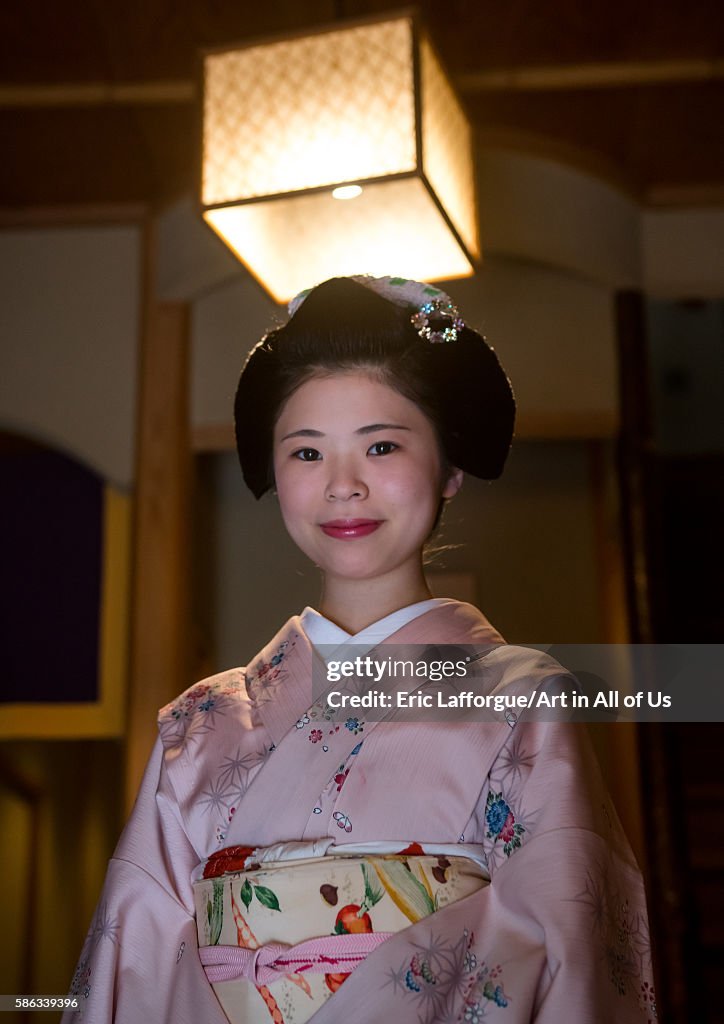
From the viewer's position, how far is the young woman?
110 centimetres

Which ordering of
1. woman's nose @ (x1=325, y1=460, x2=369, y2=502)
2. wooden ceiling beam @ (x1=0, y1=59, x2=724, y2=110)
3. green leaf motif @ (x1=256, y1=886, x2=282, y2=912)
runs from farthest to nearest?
wooden ceiling beam @ (x1=0, y1=59, x2=724, y2=110) → woman's nose @ (x1=325, y1=460, x2=369, y2=502) → green leaf motif @ (x1=256, y1=886, x2=282, y2=912)

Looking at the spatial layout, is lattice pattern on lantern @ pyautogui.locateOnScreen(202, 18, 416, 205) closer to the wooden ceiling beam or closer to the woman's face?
the woman's face

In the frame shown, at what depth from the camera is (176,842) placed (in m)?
1.30

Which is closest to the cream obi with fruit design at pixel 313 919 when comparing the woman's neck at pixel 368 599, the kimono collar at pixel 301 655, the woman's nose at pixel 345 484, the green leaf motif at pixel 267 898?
the green leaf motif at pixel 267 898

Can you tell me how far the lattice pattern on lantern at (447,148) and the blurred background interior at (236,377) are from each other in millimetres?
626

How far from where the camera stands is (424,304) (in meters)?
1.35

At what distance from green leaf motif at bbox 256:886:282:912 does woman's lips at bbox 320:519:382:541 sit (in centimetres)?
40

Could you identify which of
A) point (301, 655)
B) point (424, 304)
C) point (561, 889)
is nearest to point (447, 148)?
point (424, 304)

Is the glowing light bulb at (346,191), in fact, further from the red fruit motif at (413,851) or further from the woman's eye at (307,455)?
the red fruit motif at (413,851)

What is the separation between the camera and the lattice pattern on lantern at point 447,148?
1909 millimetres

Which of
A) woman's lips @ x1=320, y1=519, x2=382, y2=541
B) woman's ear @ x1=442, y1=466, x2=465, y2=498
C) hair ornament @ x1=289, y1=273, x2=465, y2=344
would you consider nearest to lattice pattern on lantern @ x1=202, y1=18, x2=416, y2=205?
hair ornament @ x1=289, y1=273, x2=465, y2=344

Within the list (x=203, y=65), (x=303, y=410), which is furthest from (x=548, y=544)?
(x=303, y=410)

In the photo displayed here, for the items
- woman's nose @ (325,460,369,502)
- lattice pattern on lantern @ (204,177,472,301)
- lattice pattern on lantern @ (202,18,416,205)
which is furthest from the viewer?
lattice pattern on lantern @ (204,177,472,301)

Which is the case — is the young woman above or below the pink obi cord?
above
